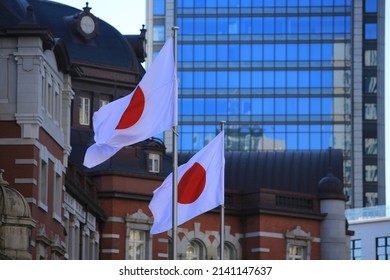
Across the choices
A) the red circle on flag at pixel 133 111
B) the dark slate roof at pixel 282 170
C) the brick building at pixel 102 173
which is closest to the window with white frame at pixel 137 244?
the brick building at pixel 102 173

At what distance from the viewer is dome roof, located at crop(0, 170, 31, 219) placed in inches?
1679

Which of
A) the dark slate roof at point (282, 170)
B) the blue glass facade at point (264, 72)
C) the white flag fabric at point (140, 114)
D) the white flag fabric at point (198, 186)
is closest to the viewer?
the white flag fabric at point (140, 114)

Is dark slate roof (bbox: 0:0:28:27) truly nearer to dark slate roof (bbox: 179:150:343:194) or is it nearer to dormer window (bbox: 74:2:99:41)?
dormer window (bbox: 74:2:99:41)

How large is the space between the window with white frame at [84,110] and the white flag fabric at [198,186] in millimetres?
38453

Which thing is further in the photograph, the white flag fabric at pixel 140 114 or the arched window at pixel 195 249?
the arched window at pixel 195 249

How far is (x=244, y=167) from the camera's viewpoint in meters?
96.2

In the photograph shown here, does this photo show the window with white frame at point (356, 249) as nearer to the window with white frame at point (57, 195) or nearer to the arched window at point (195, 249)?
the arched window at point (195, 249)

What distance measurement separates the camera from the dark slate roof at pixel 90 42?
76750 mm

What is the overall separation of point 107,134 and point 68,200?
24.6 meters

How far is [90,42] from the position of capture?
3066 inches

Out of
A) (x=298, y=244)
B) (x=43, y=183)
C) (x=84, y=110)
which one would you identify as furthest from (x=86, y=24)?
(x=43, y=183)

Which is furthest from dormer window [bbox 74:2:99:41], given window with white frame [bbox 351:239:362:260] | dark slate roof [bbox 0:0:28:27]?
window with white frame [bbox 351:239:362:260]

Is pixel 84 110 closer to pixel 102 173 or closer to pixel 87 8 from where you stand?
pixel 102 173
